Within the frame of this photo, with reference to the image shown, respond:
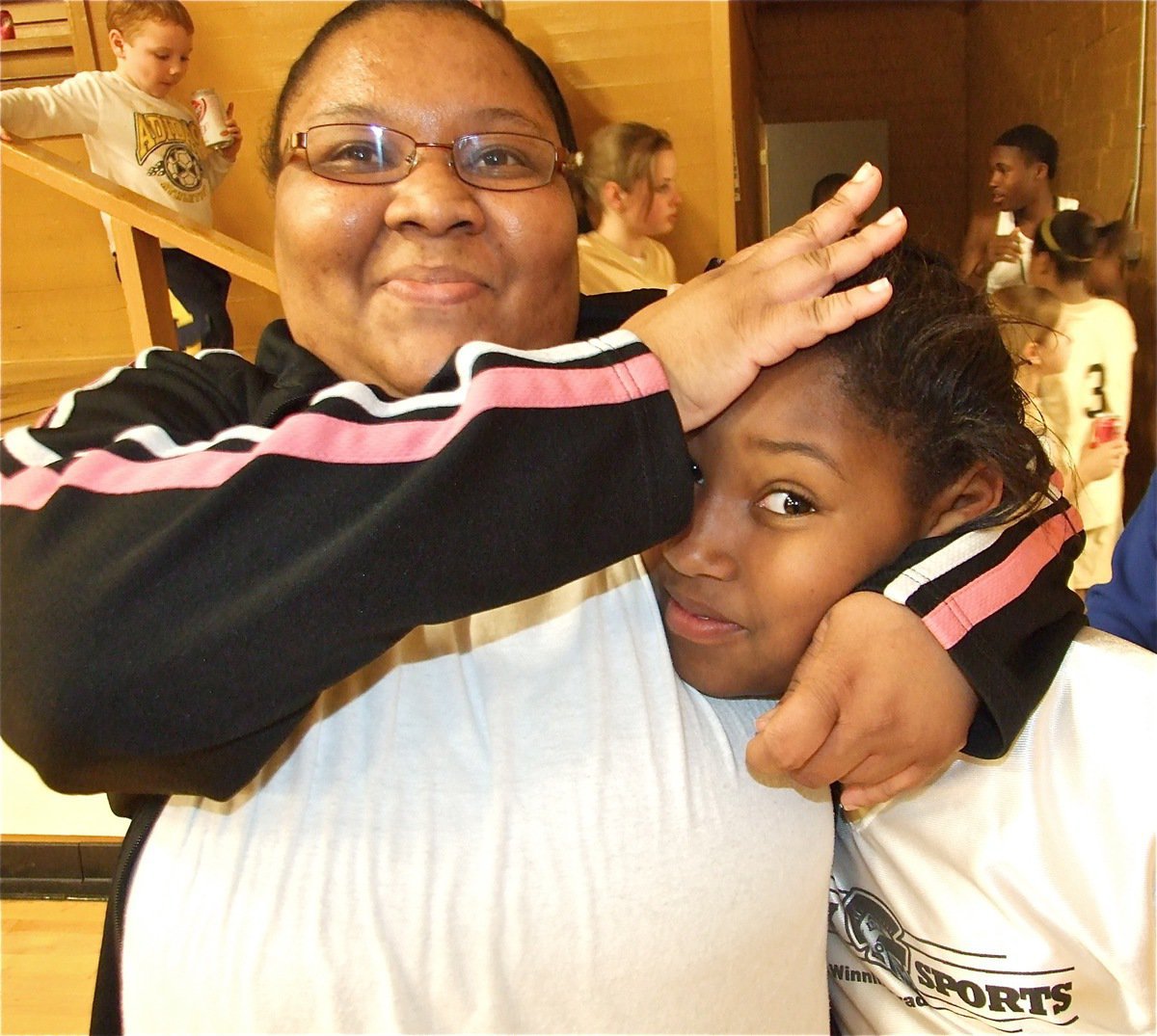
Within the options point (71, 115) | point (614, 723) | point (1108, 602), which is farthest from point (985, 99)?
point (614, 723)

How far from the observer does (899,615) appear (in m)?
0.77

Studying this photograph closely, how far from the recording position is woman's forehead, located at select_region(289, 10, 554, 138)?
936 mm

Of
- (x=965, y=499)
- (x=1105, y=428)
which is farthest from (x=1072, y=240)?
(x=965, y=499)

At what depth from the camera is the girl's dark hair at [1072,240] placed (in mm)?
3008

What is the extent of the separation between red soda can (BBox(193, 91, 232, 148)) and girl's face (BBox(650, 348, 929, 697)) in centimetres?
316

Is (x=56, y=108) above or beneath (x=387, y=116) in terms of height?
above

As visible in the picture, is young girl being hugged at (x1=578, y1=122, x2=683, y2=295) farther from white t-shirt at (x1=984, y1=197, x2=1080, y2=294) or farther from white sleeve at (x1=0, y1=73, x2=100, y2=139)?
white sleeve at (x1=0, y1=73, x2=100, y2=139)

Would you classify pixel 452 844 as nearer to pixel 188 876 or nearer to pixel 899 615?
pixel 188 876

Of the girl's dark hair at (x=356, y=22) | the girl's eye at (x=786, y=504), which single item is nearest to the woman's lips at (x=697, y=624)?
the girl's eye at (x=786, y=504)

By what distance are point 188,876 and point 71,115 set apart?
322cm

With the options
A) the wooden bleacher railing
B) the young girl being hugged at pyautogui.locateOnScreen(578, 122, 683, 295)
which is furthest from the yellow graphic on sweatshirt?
the young girl being hugged at pyautogui.locateOnScreen(578, 122, 683, 295)

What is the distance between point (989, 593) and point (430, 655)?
470 mm

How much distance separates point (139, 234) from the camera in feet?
7.59

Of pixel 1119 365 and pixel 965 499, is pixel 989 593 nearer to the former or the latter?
pixel 965 499
